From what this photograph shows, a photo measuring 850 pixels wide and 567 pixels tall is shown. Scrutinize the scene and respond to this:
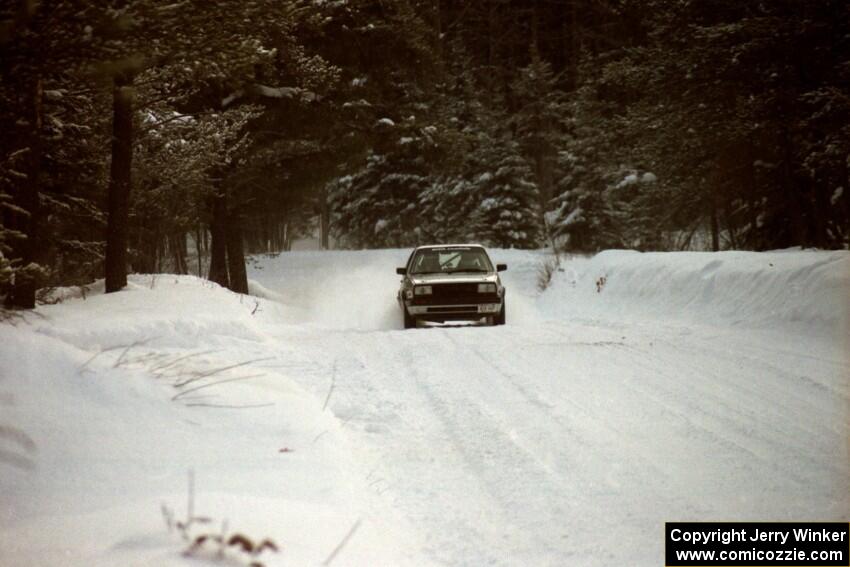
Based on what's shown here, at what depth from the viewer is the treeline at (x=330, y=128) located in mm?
7395

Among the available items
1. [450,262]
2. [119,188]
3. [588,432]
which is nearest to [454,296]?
[450,262]

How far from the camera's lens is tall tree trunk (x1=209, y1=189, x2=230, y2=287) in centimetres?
1928

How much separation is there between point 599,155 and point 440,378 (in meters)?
26.2

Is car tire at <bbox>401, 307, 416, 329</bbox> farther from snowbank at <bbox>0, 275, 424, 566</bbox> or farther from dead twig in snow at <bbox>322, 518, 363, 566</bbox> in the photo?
dead twig in snow at <bbox>322, 518, 363, 566</bbox>

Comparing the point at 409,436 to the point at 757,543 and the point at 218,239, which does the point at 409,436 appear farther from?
the point at 218,239

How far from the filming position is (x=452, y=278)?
13.4 m

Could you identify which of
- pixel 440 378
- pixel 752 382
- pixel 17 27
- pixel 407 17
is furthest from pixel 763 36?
pixel 17 27

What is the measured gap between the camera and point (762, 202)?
22.0m

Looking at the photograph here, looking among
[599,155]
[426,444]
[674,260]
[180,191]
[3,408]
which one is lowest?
[426,444]

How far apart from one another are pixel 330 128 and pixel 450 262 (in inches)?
251

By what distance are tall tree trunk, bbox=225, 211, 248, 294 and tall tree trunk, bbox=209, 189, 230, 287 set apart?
0.22 m

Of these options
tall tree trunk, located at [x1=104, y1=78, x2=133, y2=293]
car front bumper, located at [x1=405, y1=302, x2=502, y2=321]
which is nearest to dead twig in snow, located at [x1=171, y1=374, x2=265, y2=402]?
tall tree trunk, located at [x1=104, y1=78, x2=133, y2=293]

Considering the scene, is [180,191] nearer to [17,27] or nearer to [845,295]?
[17,27]

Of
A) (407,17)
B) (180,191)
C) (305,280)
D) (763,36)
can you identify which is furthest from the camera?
(305,280)
